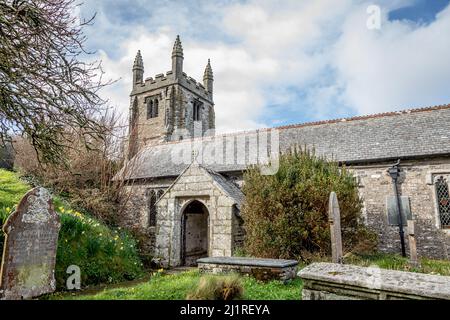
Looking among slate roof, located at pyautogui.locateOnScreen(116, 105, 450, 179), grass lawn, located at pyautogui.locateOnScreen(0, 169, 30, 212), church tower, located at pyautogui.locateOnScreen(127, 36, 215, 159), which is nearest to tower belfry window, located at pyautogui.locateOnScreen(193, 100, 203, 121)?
church tower, located at pyautogui.locateOnScreen(127, 36, 215, 159)

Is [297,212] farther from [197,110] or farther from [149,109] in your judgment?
[149,109]

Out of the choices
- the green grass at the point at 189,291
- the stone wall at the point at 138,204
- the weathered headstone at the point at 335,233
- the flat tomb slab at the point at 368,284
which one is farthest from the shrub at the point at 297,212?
the stone wall at the point at 138,204

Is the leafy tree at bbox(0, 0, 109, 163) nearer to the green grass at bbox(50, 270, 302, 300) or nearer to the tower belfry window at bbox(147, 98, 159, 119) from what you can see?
the green grass at bbox(50, 270, 302, 300)

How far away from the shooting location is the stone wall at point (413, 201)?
11.6 meters

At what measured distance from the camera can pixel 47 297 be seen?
6.32 metres

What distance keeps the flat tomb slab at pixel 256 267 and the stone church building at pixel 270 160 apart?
9.95 feet

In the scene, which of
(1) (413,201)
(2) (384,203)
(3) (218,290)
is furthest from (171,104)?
(3) (218,290)

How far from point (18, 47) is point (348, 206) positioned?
8.82 meters

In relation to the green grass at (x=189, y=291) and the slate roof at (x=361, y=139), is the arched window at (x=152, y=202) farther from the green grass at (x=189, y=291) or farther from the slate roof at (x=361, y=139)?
the green grass at (x=189, y=291)

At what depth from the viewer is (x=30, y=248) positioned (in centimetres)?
619

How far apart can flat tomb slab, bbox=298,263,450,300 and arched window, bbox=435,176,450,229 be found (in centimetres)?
900

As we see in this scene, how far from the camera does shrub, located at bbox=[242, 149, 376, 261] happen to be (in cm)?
890

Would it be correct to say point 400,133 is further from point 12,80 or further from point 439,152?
point 12,80

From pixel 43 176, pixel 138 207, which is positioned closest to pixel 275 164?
pixel 138 207
